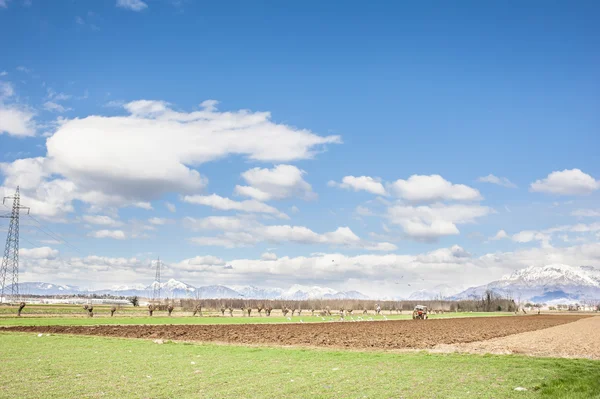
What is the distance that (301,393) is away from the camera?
18.3 metres

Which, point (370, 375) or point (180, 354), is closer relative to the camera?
point (370, 375)

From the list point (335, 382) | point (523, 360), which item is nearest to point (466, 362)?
point (523, 360)

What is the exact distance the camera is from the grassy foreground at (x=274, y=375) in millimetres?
18172

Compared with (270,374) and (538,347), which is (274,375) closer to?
(270,374)

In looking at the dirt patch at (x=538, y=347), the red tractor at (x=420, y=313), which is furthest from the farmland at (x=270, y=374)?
the red tractor at (x=420, y=313)

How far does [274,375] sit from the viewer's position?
2280 centimetres

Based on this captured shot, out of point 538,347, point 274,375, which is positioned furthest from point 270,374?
point 538,347

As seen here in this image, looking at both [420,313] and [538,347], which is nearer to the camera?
[538,347]

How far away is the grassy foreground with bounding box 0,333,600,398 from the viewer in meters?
18.2

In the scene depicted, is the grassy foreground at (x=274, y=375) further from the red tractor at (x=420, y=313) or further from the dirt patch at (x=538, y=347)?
the red tractor at (x=420, y=313)

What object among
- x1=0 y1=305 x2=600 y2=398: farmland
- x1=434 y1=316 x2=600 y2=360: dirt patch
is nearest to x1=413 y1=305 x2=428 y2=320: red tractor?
x1=434 y1=316 x2=600 y2=360: dirt patch

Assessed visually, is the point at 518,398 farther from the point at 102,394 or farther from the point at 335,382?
the point at 102,394

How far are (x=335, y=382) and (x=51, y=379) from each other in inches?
417

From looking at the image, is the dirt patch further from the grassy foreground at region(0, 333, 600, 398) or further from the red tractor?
the red tractor
